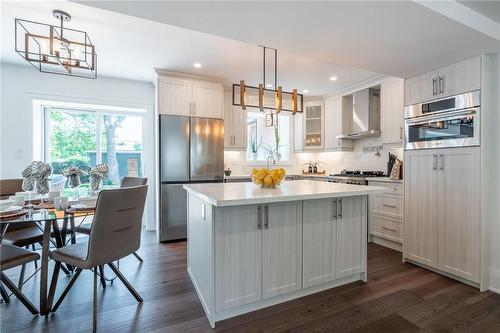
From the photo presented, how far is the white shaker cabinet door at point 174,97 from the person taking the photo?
378 cm

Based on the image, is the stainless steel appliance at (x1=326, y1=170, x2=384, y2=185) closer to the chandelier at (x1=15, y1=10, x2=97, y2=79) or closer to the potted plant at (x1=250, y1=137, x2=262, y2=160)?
the potted plant at (x1=250, y1=137, x2=262, y2=160)

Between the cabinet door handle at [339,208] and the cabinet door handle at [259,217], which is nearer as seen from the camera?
the cabinet door handle at [259,217]

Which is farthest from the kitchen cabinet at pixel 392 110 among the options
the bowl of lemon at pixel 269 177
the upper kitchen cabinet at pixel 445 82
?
the bowl of lemon at pixel 269 177

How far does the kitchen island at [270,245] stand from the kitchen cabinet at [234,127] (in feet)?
7.52

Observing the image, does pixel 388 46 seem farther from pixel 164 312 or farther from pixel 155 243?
pixel 155 243

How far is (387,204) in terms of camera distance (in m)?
3.50

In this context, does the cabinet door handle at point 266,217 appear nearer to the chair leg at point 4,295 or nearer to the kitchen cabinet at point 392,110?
the chair leg at point 4,295

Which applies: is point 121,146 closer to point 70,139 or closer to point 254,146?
point 70,139

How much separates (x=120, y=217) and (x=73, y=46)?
1644mm

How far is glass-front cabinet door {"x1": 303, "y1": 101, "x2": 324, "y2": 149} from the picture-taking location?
5.11m

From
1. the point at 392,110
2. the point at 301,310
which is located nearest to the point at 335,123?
the point at 392,110

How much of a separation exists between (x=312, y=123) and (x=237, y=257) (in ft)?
12.8

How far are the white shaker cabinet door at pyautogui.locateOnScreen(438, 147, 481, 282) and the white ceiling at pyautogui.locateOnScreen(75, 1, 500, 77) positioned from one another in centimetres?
105

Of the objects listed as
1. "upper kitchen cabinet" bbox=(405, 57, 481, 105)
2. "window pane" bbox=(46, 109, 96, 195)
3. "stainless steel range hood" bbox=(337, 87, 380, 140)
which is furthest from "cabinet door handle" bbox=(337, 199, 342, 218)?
"window pane" bbox=(46, 109, 96, 195)
